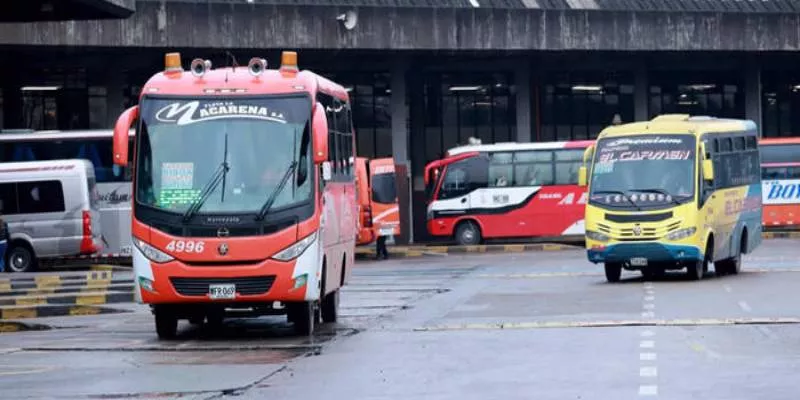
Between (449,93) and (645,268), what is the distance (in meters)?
28.9

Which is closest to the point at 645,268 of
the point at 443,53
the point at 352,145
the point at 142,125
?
the point at 352,145

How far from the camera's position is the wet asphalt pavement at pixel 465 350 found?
45.9ft

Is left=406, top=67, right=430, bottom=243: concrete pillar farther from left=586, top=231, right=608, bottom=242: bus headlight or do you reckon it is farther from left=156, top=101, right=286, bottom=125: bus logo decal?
left=156, top=101, right=286, bottom=125: bus logo decal

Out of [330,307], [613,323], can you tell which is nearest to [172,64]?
[330,307]

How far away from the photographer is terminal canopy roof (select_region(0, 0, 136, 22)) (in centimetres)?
2881

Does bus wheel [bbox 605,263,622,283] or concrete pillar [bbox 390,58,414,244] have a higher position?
concrete pillar [bbox 390,58,414,244]

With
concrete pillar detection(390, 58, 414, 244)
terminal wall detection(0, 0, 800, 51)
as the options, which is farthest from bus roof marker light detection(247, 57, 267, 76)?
concrete pillar detection(390, 58, 414, 244)

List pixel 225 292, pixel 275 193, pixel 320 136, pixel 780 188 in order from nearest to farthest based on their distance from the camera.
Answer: pixel 225 292, pixel 320 136, pixel 275 193, pixel 780 188

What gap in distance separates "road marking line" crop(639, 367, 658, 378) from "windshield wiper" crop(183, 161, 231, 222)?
644 cm

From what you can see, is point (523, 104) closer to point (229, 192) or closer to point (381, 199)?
point (381, 199)

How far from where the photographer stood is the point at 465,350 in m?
17.4

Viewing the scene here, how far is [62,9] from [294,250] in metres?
12.2

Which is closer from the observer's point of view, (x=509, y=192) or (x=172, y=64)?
(x=172, y=64)

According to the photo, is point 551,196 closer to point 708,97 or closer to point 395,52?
point 395,52
